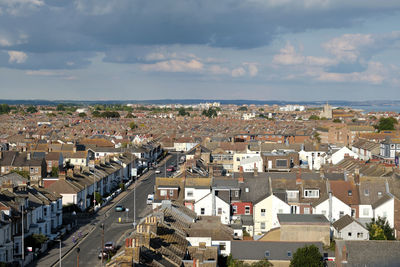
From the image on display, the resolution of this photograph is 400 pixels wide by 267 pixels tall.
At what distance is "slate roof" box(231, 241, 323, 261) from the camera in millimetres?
40469

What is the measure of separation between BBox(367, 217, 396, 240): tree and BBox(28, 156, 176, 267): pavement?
71.7 ft

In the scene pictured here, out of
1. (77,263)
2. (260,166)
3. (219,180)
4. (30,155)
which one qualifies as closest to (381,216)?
(219,180)

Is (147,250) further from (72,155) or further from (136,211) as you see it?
(72,155)

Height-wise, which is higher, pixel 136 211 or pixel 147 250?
pixel 147 250

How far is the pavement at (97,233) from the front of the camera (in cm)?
4541

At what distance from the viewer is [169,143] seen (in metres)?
157

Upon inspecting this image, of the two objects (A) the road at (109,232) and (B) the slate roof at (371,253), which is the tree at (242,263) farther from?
(A) the road at (109,232)

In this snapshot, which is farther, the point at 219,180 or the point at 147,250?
the point at 219,180

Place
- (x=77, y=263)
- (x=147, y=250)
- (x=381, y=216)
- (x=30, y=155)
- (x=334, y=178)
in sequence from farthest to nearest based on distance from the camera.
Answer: (x=30, y=155) → (x=334, y=178) → (x=381, y=216) → (x=77, y=263) → (x=147, y=250)

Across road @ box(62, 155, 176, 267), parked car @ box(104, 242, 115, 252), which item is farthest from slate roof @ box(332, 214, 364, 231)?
parked car @ box(104, 242, 115, 252)

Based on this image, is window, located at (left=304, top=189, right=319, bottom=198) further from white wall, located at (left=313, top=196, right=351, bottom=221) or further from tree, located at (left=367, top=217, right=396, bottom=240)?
tree, located at (left=367, top=217, right=396, bottom=240)

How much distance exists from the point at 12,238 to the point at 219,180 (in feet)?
77.5

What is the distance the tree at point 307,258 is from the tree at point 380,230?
11.0m

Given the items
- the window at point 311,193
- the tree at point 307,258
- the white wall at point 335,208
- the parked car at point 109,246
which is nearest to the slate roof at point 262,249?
the tree at point 307,258
